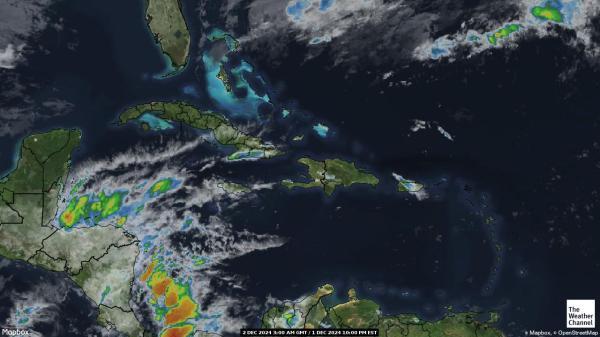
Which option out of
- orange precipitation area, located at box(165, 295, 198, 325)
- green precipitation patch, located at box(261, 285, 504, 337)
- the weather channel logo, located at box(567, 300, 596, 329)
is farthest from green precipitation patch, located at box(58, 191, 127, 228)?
the weather channel logo, located at box(567, 300, 596, 329)

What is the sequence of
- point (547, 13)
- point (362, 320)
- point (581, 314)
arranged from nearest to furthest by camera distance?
point (547, 13)
point (581, 314)
point (362, 320)

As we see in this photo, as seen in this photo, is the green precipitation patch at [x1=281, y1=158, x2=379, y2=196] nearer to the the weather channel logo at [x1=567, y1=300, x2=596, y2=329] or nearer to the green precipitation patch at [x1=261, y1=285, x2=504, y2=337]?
the green precipitation patch at [x1=261, y1=285, x2=504, y2=337]

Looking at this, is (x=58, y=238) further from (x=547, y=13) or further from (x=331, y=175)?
(x=547, y=13)

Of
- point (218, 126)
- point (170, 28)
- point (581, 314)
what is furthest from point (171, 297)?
point (581, 314)

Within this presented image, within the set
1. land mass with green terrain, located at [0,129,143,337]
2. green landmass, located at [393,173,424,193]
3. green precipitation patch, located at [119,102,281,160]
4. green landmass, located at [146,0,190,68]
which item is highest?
green landmass, located at [146,0,190,68]

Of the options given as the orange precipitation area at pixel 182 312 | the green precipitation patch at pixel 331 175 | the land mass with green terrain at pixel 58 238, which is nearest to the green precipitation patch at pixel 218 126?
the green precipitation patch at pixel 331 175

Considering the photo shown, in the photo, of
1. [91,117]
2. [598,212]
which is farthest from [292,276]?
[598,212]
